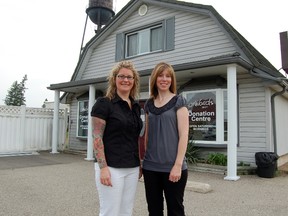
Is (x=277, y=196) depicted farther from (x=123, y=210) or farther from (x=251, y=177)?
(x=123, y=210)

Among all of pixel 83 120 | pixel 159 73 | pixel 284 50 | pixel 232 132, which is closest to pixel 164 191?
pixel 159 73

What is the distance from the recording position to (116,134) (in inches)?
95.0

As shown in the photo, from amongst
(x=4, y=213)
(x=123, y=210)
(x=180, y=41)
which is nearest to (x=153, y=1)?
(x=180, y=41)

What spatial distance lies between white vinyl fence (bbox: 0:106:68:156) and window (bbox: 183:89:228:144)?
6.86 meters

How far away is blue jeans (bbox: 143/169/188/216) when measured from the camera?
2.48 m

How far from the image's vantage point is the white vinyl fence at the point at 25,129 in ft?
37.6

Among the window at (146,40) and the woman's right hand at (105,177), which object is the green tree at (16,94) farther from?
the woman's right hand at (105,177)

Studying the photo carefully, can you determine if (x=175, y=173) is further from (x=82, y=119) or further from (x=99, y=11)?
(x=99, y=11)

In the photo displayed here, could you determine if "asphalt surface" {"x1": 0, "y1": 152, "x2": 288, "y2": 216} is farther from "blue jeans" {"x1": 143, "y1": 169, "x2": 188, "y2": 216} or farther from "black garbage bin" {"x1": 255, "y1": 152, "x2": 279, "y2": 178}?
"blue jeans" {"x1": 143, "y1": 169, "x2": 188, "y2": 216}

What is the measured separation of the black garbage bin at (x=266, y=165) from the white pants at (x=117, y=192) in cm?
565

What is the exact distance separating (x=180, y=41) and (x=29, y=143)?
7549 mm

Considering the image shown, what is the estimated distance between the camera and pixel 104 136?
241cm

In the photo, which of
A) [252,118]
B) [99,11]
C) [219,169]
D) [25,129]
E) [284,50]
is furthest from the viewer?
[99,11]

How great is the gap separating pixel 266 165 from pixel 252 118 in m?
1.55
